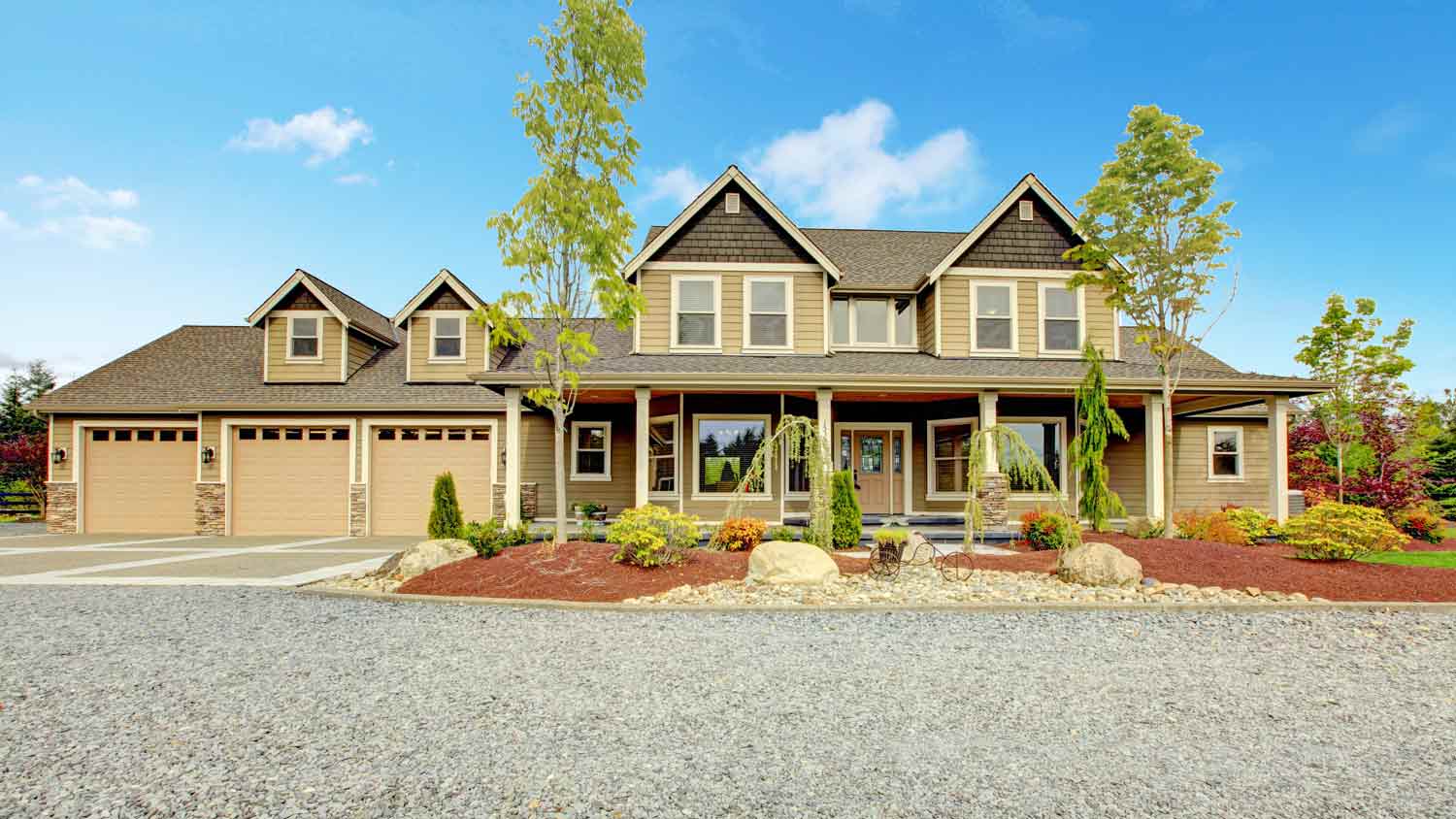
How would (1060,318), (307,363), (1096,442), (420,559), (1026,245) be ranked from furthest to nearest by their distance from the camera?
(307,363) → (1026,245) → (1060,318) → (1096,442) → (420,559)

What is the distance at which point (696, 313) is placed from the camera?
45.6 feet

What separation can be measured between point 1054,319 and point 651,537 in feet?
36.5

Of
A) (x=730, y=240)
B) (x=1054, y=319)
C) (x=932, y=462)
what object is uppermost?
(x=730, y=240)

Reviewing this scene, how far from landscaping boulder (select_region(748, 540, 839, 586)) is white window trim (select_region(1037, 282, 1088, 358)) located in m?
9.06

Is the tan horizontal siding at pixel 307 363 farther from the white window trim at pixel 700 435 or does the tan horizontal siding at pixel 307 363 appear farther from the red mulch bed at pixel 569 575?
the red mulch bed at pixel 569 575

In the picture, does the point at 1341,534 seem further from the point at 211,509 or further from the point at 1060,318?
the point at 211,509

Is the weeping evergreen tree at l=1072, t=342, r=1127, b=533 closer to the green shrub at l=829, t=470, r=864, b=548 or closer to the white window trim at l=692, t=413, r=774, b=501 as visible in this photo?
the green shrub at l=829, t=470, r=864, b=548

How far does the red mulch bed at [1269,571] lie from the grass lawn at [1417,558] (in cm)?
250

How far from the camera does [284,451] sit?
594 inches

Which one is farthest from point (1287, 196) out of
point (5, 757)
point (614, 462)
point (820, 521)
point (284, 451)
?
point (284, 451)

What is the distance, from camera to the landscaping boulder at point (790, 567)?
A: 7.96m

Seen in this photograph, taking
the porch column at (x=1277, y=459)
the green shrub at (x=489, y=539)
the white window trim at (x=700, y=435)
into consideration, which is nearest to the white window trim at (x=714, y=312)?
the white window trim at (x=700, y=435)

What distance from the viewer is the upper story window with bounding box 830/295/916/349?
1476cm

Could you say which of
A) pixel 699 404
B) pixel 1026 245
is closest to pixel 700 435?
pixel 699 404
